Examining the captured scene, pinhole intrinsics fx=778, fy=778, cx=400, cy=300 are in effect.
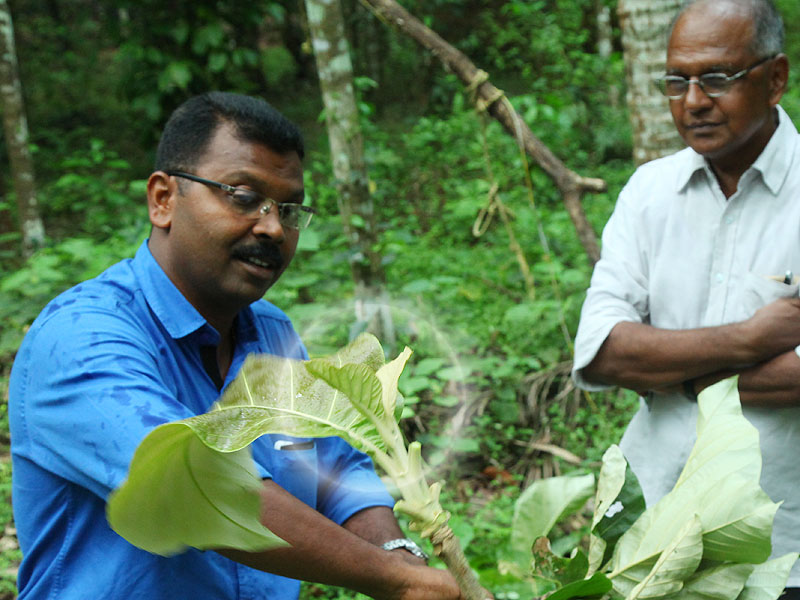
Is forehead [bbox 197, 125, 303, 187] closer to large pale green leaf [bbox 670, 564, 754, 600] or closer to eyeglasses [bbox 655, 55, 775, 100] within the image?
eyeglasses [bbox 655, 55, 775, 100]

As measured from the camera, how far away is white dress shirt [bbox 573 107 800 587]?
1.87m

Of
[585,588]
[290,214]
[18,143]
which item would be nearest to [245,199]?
[290,214]

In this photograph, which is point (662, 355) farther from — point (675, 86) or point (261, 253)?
point (261, 253)

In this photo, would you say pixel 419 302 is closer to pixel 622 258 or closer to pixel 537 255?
pixel 537 255

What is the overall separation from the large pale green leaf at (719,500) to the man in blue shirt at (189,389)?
1.40ft

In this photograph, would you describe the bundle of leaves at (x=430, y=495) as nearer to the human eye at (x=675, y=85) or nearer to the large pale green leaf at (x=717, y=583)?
the large pale green leaf at (x=717, y=583)

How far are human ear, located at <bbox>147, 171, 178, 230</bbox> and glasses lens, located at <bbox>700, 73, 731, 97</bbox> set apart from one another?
1.32 meters

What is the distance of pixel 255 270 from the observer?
1728 millimetres

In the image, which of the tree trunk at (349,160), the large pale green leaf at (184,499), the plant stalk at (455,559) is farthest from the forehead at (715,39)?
the tree trunk at (349,160)

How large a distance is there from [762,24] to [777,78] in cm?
14

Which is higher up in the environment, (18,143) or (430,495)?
(18,143)

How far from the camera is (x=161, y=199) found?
180cm

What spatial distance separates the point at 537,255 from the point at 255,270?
161 inches

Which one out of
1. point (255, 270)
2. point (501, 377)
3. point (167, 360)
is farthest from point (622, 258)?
point (501, 377)
